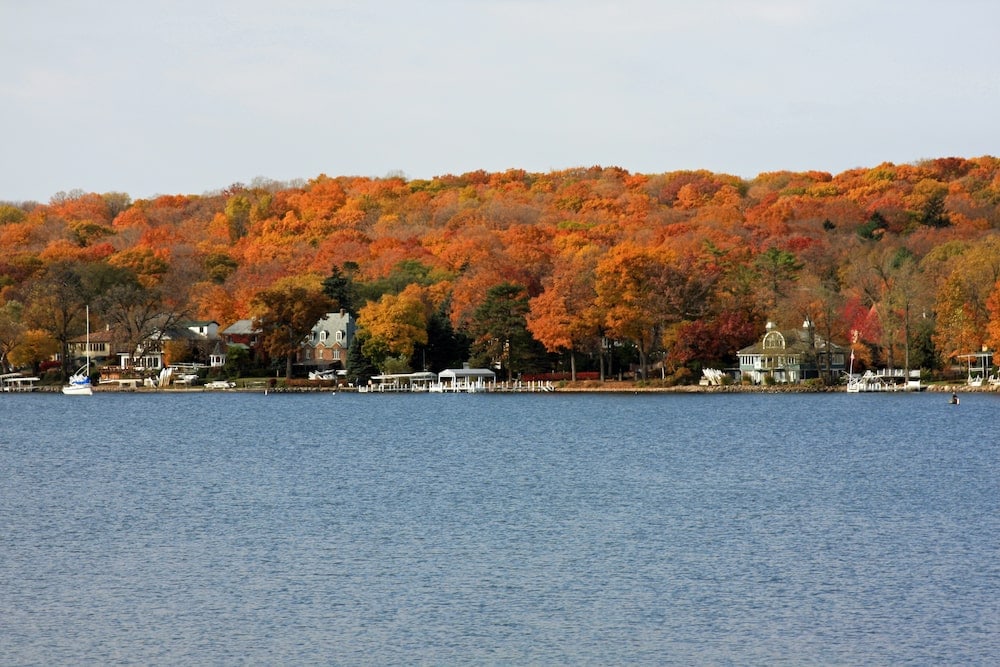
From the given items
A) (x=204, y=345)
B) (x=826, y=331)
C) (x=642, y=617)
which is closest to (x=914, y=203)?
(x=826, y=331)

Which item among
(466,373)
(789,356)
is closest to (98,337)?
(466,373)

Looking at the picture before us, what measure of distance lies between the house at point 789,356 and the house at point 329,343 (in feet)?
89.8

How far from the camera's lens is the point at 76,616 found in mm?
17484

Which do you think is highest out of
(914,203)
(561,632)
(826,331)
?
(914,203)

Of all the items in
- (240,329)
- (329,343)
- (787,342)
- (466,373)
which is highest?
(240,329)

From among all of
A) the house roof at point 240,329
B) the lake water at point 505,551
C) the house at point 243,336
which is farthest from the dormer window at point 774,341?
the house roof at point 240,329

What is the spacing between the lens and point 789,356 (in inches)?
3017

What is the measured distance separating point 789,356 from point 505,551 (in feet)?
187

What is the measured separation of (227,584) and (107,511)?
851 cm

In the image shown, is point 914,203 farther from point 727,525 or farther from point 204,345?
point 727,525

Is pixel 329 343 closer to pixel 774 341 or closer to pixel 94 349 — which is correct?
pixel 94 349

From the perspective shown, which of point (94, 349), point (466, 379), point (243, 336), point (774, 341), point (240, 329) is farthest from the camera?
point (94, 349)

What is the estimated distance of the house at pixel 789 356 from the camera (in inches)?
2985

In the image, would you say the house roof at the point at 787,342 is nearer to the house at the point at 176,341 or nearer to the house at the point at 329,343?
the house at the point at 329,343
